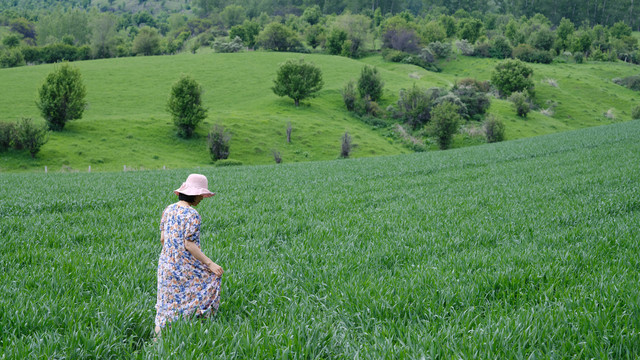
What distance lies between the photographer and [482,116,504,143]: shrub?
6469 centimetres

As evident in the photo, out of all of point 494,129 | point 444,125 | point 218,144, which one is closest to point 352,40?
point 494,129

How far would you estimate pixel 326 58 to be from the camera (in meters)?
112

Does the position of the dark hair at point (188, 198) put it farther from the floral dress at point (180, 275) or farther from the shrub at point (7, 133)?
the shrub at point (7, 133)

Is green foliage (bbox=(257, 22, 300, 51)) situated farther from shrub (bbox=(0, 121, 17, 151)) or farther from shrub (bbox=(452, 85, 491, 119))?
shrub (bbox=(0, 121, 17, 151))

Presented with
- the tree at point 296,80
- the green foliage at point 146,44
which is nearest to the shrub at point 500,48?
the tree at point 296,80

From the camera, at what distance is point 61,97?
53906 millimetres

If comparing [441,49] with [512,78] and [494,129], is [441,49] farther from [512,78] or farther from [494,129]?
[494,129]

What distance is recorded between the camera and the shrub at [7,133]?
4438 cm

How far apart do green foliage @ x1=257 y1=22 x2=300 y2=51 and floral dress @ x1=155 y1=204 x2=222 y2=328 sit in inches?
5169

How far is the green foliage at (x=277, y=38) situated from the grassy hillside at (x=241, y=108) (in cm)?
1692

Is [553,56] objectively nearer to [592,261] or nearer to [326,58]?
[326,58]

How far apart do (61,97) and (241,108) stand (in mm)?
31335

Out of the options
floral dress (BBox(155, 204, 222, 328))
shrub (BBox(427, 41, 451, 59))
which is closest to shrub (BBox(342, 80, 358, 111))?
shrub (BBox(427, 41, 451, 59))

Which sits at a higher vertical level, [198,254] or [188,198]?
[188,198]
